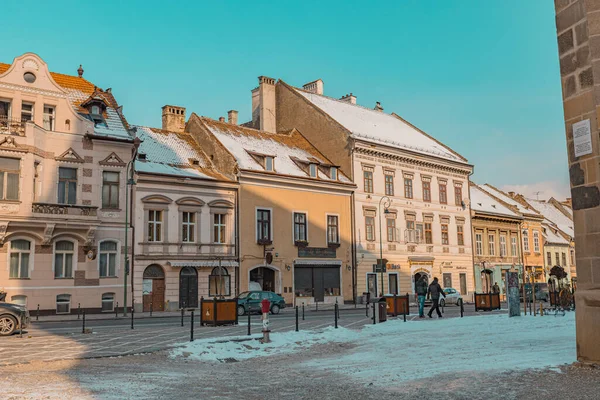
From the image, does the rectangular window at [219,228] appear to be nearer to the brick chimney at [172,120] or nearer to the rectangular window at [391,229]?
the brick chimney at [172,120]

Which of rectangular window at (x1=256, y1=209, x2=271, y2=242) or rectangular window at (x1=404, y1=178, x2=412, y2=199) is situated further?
rectangular window at (x1=404, y1=178, x2=412, y2=199)

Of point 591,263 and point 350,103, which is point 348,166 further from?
point 591,263

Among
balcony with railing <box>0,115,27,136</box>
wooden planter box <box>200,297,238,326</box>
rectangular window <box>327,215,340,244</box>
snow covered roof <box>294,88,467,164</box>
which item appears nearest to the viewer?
wooden planter box <box>200,297,238,326</box>

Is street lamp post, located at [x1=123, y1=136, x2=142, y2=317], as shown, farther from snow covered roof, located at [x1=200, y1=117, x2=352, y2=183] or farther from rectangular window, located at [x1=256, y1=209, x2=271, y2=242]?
rectangular window, located at [x1=256, y1=209, x2=271, y2=242]

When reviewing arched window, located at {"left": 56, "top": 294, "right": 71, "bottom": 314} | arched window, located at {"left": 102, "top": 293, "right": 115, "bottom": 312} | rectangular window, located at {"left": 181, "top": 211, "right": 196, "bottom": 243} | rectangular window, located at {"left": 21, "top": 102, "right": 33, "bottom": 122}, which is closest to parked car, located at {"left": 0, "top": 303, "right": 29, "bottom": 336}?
arched window, located at {"left": 56, "top": 294, "right": 71, "bottom": 314}

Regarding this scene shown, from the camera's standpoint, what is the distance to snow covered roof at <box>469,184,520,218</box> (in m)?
55.7

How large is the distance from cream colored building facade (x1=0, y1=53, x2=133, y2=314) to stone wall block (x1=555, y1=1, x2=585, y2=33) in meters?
25.5

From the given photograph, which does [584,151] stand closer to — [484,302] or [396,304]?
[396,304]

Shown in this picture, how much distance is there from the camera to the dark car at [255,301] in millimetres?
31719

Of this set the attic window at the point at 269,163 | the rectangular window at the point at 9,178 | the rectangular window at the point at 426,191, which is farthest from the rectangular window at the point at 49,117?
the rectangular window at the point at 426,191

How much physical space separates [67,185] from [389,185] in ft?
79.3

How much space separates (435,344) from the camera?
48.3ft

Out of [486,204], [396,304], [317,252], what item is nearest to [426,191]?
[486,204]

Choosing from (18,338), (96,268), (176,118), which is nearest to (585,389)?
(18,338)
